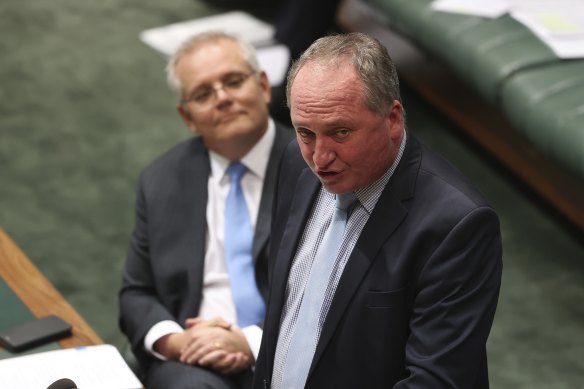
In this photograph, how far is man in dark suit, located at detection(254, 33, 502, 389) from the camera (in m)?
2.05

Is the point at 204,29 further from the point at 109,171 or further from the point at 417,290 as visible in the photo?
the point at 417,290

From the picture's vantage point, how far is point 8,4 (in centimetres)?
593

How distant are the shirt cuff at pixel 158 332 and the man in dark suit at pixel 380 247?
24.6 inches

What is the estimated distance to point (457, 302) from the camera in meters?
2.08

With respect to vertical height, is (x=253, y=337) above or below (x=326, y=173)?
below

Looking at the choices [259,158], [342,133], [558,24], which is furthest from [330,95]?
[558,24]

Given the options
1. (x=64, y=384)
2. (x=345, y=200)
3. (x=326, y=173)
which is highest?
(x=326, y=173)

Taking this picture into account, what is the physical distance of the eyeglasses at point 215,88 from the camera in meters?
3.05

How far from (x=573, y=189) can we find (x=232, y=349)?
71.3 inches

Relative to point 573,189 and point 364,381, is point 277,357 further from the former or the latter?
point 573,189

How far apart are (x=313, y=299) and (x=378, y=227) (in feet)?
0.75

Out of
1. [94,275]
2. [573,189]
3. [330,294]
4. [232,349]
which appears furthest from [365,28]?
[330,294]

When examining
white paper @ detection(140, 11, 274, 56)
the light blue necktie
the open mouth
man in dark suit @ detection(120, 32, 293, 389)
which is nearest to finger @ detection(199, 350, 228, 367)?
man in dark suit @ detection(120, 32, 293, 389)

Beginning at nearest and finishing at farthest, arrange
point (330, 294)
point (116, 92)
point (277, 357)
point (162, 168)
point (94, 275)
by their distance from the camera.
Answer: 1. point (330, 294)
2. point (277, 357)
3. point (162, 168)
4. point (94, 275)
5. point (116, 92)
